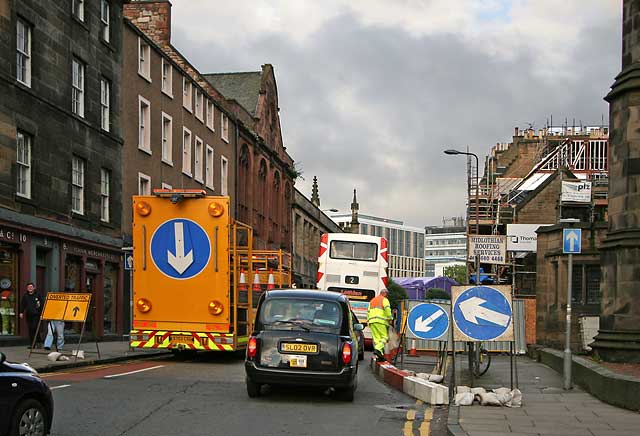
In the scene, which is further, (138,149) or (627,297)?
(138,149)

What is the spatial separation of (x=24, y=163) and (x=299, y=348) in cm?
1640

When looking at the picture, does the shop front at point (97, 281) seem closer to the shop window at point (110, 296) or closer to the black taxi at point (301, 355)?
the shop window at point (110, 296)

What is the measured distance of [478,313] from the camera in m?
13.5

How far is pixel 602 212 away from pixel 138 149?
26.1 metres

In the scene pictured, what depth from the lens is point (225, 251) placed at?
65.5 ft

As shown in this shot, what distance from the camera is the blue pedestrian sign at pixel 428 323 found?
18.7m

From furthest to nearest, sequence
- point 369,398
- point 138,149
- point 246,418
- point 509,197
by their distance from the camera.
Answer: point 509,197 < point 138,149 < point 369,398 < point 246,418

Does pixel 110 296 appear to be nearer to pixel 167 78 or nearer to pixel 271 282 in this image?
pixel 167 78

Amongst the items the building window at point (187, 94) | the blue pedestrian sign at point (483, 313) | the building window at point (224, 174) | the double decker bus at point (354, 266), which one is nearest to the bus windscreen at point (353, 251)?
the double decker bus at point (354, 266)

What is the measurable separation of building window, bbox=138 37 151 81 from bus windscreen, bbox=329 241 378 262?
11.4 metres

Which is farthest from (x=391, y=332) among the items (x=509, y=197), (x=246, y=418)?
(x=509, y=197)

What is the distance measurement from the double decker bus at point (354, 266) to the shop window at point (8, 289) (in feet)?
37.2

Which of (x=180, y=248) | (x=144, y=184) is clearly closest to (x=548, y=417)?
(x=180, y=248)

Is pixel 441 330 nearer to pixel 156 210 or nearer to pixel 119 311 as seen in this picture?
pixel 156 210
